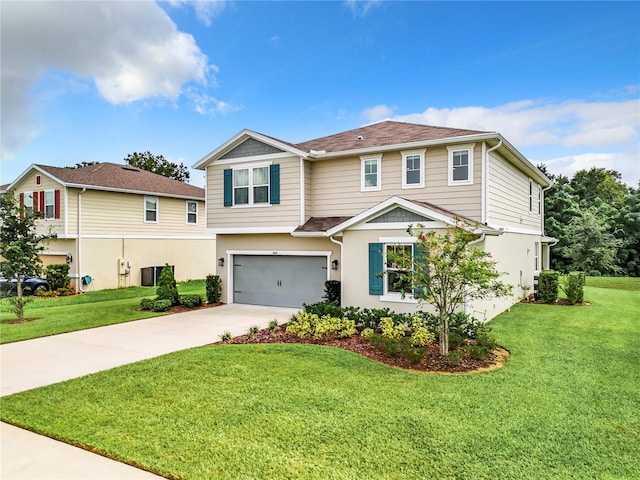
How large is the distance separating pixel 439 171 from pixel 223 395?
8920mm

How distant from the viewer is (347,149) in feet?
43.5

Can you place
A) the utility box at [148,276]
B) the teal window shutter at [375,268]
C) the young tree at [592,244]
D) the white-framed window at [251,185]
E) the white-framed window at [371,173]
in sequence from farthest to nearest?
the young tree at [592,244] → the utility box at [148,276] → the white-framed window at [251,185] → the white-framed window at [371,173] → the teal window shutter at [375,268]

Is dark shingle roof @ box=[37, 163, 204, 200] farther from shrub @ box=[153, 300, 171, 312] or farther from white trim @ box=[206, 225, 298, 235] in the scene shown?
shrub @ box=[153, 300, 171, 312]

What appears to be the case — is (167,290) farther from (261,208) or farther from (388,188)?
(388,188)

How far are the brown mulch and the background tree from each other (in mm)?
37898

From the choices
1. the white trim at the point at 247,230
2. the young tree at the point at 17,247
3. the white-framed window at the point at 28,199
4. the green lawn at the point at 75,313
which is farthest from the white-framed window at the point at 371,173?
the white-framed window at the point at 28,199

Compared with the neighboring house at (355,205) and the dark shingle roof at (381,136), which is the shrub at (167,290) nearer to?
the neighboring house at (355,205)

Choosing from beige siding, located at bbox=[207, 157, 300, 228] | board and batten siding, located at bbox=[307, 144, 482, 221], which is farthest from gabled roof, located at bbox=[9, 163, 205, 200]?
board and batten siding, located at bbox=[307, 144, 482, 221]

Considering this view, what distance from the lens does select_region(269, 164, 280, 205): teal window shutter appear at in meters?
13.9

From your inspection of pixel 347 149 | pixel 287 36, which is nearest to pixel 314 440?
pixel 347 149

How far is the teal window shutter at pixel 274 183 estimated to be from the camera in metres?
13.9

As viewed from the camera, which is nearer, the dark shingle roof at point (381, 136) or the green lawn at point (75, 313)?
the green lawn at point (75, 313)

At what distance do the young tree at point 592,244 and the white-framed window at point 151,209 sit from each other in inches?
1003

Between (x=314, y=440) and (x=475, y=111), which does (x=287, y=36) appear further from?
(x=314, y=440)
